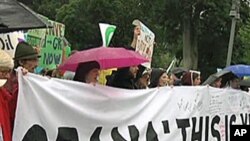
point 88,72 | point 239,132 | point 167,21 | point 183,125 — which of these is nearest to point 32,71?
point 88,72

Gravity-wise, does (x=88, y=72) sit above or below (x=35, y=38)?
below

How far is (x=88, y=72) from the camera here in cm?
580

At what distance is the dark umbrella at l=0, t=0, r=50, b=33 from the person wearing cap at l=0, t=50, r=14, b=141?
1.32 metres

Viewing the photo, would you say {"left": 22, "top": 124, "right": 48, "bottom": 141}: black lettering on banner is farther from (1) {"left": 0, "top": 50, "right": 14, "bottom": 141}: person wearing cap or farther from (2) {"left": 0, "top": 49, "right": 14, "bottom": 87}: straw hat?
(2) {"left": 0, "top": 49, "right": 14, "bottom": 87}: straw hat

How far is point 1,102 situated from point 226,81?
215 inches

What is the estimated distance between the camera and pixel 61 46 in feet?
34.4

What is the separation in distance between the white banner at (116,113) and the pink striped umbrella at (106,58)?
253 millimetres

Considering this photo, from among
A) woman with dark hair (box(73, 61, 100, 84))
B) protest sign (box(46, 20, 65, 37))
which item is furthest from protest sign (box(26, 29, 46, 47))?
woman with dark hair (box(73, 61, 100, 84))

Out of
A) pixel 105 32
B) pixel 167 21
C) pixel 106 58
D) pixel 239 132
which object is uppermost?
pixel 167 21

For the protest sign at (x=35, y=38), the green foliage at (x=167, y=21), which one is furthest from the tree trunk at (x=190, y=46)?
the protest sign at (x=35, y=38)

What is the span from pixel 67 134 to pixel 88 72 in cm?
73

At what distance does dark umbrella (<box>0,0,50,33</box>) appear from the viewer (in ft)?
19.8

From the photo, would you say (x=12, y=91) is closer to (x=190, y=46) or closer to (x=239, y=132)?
(x=239, y=132)

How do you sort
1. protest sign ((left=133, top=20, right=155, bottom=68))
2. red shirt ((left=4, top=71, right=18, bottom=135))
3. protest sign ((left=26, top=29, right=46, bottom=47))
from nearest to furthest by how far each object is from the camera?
red shirt ((left=4, top=71, right=18, bottom=135)) < protest sign ((left=133, top=20, right=155, bottom=68)) < protest sign ((left=26, top=29, right=46, bottom=47))
